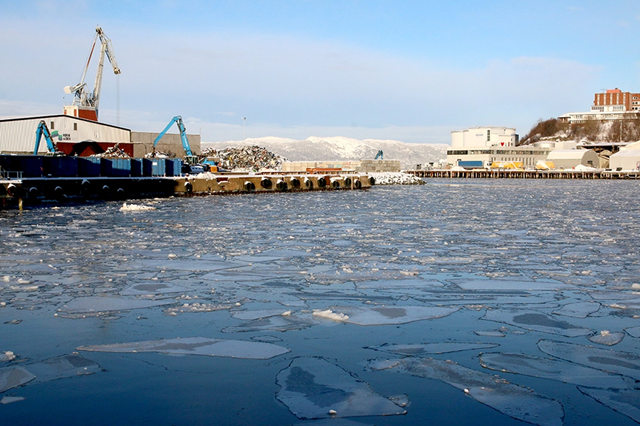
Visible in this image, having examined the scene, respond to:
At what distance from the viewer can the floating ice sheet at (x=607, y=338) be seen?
244 inches

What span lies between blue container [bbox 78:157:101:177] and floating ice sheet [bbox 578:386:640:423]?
34719 mm

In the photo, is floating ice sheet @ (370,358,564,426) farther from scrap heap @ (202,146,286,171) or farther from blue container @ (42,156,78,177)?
scrap heap @ (202,146,286,171)

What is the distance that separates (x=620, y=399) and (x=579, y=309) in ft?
9.95

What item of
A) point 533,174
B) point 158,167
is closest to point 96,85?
point 158,167

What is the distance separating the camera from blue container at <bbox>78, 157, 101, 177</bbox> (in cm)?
3541

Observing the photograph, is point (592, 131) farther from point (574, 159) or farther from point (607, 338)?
point (607, 338)

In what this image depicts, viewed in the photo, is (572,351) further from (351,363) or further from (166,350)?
(166,350)

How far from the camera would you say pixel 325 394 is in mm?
4801

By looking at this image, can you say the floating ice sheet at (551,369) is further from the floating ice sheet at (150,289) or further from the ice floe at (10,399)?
the floating ice sheet at (150,289)

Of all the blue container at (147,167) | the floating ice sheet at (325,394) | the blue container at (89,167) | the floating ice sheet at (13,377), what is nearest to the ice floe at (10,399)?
the floating ice sheet at (13,377)

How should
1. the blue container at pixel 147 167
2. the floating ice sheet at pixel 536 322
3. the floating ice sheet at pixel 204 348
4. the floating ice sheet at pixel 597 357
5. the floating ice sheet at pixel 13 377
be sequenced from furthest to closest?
the blue container at pixel 147 167 → the floating ice sheet at pixel 536 322 → the floating ice sheet at pixel 204 348 → the floating ice sheet at pixel 597 357 → the floating ice sheet at pixel 13 377

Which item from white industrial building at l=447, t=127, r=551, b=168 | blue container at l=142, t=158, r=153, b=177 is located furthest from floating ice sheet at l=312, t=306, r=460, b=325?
white industrial building at l=447, t=127, r=551, b=168

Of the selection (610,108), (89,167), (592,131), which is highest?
(610,108)

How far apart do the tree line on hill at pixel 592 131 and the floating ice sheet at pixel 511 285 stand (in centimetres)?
16013
